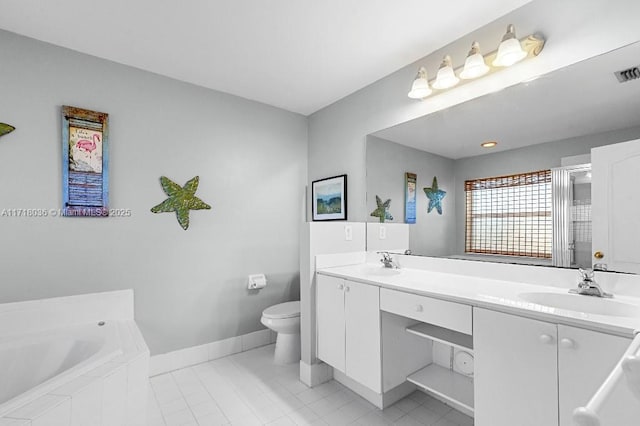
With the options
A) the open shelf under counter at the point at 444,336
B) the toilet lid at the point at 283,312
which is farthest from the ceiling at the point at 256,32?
the toilet lid at the point at 283,312

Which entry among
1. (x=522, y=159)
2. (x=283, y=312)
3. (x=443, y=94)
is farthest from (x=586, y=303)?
(x=283, y=312)

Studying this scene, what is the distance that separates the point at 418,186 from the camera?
2.19 metres

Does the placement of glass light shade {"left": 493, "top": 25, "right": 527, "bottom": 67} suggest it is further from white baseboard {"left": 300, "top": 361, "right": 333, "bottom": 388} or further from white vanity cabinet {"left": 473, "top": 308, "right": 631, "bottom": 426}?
white baseboard {"left": 300, "top": 361, "right": 333, "bottom": 388}

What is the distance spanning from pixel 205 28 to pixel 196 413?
2.39 meters

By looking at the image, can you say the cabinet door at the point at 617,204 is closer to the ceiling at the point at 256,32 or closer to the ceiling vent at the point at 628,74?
the ceiling vent at the point at 628,74

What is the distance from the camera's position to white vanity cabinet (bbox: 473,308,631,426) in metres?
1.02

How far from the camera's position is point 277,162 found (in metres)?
3.08

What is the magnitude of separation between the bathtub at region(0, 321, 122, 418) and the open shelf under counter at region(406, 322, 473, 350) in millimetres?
1607

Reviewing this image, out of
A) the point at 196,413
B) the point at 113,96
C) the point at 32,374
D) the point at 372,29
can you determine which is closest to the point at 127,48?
the point at 113,96

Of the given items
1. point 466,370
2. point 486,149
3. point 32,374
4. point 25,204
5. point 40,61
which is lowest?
point 466,370

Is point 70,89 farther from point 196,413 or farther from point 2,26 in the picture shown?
point 196,413

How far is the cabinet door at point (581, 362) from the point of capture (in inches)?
38.7

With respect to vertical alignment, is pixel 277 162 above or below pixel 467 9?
below

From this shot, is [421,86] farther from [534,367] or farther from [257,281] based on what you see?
[257,281]
